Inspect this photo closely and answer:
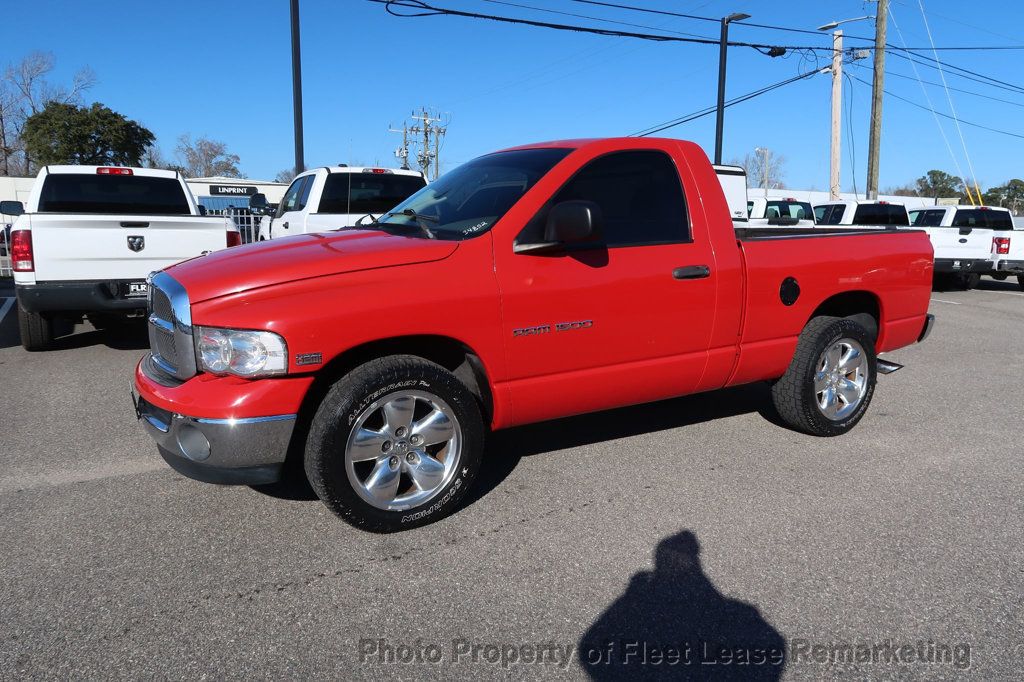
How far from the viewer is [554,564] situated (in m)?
3.17

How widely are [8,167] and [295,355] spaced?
203 ft

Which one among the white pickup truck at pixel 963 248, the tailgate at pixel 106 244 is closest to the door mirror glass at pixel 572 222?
the tailgate at pixel 106 244

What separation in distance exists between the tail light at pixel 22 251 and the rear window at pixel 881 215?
54.2 feet

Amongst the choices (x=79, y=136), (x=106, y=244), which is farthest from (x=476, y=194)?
(x=79, y=136)

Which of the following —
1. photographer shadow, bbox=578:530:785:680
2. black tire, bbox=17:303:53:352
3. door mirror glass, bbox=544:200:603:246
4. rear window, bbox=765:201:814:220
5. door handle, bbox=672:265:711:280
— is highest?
rear window, bbox=765:201:814:220

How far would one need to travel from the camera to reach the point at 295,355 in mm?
3090

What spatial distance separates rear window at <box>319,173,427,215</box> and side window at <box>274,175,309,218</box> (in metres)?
0.95

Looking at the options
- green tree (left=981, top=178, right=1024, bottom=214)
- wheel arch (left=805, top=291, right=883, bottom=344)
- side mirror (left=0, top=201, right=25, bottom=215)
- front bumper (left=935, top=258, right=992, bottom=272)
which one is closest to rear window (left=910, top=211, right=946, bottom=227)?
front bumper (left=935, top=258, right=992, bottom=272)

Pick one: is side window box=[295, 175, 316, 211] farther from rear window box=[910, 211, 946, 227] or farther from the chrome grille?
rear window box=[910, 211, 946, 227]

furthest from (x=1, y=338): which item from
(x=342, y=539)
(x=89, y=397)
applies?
(x=342, y=539)

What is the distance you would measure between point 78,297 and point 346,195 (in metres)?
3.71

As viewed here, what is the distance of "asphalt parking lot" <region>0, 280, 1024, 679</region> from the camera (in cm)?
257

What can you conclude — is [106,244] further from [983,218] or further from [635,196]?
[983,218]

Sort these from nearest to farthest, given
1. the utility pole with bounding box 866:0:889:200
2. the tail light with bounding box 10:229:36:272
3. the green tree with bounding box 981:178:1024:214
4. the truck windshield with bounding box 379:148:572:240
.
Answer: the truck windshield with bounding box 379:148:572:240, the tail light with bounding box 10:229:36:272, the utility pole with bounding box 866:0:889:200, the green tree with bounding box 981:178:1024:214
